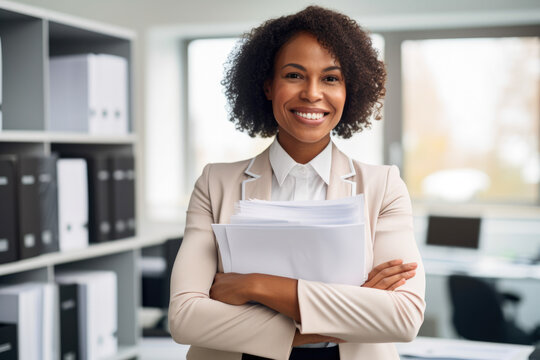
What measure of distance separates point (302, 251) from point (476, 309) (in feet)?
9.17

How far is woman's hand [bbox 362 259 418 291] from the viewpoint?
1.25 meters

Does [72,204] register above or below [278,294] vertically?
above

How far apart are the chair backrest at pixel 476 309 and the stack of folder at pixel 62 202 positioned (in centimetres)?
199

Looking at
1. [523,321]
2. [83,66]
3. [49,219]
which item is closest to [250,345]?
[49,219]

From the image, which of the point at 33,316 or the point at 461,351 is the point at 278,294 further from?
the point at 33,316

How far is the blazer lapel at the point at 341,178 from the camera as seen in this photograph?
1.36 meters

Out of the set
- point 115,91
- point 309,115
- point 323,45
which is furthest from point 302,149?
point 115,91

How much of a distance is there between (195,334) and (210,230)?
0.78 ft

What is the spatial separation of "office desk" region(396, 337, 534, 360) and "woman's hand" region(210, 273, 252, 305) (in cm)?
92

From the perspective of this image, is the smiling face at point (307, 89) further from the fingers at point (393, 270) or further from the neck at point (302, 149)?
the fingers at point (393, 270)

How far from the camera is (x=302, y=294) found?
1197mm

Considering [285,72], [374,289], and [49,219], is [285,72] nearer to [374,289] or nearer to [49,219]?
[374,289]

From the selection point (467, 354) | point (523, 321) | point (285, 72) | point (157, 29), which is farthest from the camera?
point (157, 29)

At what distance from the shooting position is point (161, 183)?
475cm
